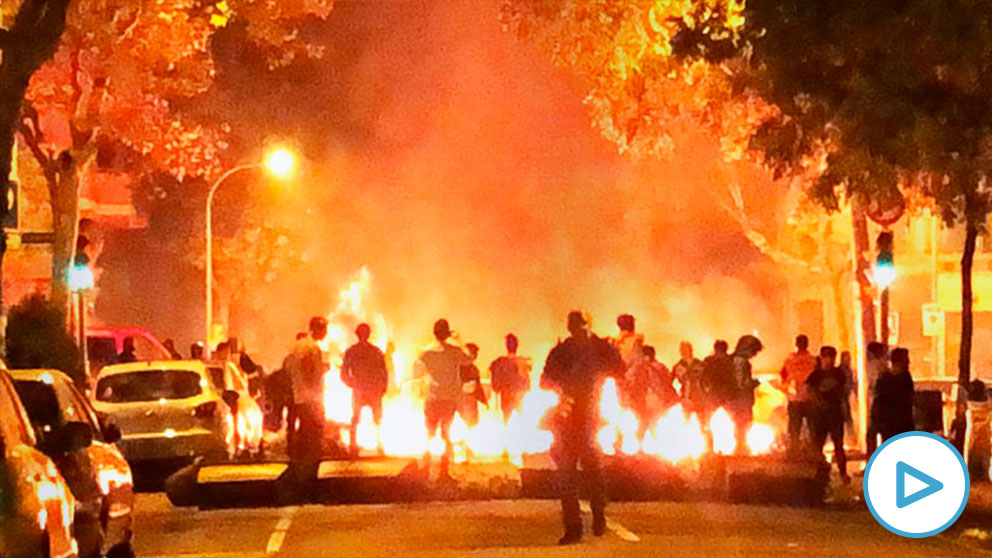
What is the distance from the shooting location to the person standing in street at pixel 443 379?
2089 centimetres

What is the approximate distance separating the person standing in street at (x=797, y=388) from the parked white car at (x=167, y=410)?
21.9 feet

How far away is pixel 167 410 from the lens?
22062 mm

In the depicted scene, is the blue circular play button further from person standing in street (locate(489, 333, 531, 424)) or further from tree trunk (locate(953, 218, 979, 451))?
person standing in street (locate(489, 333, 531, 424))

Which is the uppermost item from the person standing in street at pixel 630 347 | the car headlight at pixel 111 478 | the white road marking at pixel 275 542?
the person standing in street at pixel 630 347

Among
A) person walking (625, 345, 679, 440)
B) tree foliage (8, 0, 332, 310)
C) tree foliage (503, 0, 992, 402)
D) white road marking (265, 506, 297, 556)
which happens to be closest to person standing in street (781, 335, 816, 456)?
person walking (625, 345, 679, 440)

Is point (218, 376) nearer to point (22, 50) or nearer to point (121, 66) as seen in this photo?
point (121, 66)

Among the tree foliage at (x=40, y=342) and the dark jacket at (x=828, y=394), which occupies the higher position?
the tree foliage at (x=40, y=342)

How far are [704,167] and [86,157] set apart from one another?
40132 millimetres

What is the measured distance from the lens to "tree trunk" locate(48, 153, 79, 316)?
27.2 metres

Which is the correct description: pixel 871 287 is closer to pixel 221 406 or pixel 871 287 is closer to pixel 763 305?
pixel 221 406

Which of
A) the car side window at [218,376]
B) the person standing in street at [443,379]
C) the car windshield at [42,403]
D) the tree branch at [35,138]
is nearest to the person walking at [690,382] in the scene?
the person standing in street at [443,379]

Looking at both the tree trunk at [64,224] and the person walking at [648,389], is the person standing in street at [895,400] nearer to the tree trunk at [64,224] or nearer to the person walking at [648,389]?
the person walking at [648,389]

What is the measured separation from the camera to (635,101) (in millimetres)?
29109

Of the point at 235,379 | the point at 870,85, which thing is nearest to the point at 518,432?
the point at 235,379
